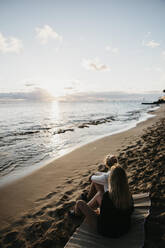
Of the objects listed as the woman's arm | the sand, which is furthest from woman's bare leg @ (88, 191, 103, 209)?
the sand

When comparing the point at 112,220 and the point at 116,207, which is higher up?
the point at 116,207

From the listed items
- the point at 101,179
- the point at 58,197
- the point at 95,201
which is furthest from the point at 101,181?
the point at 58,197

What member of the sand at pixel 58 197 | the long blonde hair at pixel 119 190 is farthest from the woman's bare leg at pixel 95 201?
the long blonde hair at pixel 119 190

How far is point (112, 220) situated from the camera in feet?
8.30

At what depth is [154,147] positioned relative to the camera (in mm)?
7703

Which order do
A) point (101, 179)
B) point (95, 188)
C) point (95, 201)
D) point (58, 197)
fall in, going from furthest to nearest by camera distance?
point (58, 197) < point (95, 188) < point (95, 201) < point (101, 179)

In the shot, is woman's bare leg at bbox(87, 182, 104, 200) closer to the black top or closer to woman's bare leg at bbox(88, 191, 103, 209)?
woman's bare leg at bbox(88, 191, 103, 209)

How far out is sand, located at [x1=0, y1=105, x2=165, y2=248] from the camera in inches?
121

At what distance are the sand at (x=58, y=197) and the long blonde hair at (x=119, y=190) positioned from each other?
945mm

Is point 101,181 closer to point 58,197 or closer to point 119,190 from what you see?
point 119,190

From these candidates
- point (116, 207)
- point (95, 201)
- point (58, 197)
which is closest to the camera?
point (116, 207)

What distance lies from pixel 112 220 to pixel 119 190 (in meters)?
0.52

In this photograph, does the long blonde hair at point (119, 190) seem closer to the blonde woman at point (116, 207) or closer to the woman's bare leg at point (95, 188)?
the blonde woman at point (116, 207)

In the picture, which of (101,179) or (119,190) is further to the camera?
(101,179)
